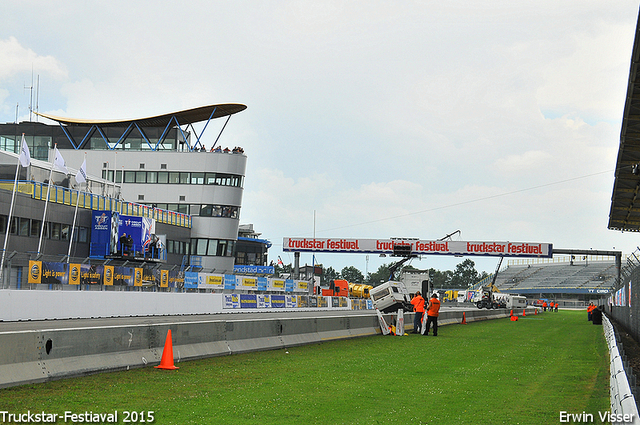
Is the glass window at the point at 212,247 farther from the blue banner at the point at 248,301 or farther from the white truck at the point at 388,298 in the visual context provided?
the white truck at the point at 388,298

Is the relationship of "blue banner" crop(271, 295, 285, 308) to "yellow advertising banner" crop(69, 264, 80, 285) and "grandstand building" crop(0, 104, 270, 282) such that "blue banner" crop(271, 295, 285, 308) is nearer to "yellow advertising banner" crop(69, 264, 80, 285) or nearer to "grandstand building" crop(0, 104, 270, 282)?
"yellow advertising banner" crop(69, 264, 80, 285)

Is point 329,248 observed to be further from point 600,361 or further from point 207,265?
point 600,361

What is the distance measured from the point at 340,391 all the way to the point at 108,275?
2373 cm

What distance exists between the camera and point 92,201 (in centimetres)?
5397

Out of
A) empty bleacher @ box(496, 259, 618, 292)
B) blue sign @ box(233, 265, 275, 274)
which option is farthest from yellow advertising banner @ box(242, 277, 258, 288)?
empty bleacher @ box(496, 259, 618, 292)

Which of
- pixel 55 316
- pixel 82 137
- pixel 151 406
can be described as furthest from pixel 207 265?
pixel 151 406

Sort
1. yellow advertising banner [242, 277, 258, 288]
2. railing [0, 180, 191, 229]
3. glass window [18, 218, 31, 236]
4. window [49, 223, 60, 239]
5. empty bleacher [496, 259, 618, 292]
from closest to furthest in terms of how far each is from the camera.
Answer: glass window [18, 218, 31, 236] < railing [0, 180, 191, 229] < yellow advertising banner [242, 277, 258, 288] < window [49, 223, 60, 239] < empty bleacher [496, 259, 618, 292]

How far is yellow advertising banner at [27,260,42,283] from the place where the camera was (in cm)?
2667

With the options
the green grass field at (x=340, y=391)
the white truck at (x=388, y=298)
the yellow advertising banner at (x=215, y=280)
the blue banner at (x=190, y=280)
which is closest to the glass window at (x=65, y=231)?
the yellow advertising banner at (x=215, y=280)

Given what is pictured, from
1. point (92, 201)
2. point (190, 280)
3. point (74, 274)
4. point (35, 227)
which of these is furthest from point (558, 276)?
point (74, 274)

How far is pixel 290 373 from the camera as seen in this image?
1250 cm

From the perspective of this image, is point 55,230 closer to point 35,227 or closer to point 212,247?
point 35,227

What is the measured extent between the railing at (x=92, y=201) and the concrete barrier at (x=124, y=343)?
3138cm

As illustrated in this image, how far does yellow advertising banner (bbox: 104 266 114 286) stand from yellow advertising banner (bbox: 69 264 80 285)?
5.61 feet
